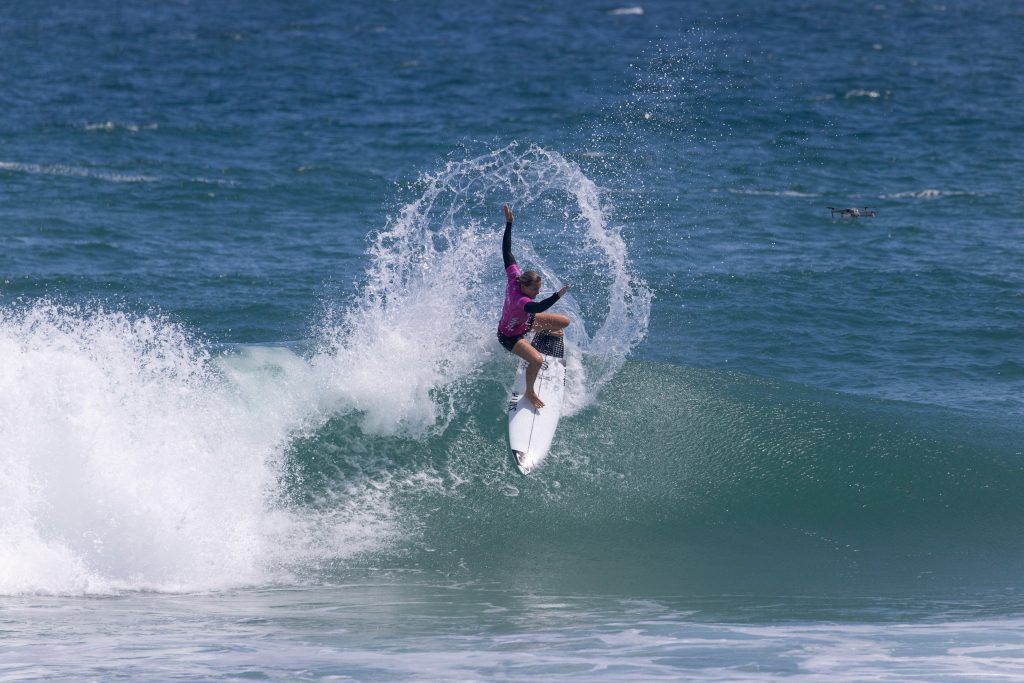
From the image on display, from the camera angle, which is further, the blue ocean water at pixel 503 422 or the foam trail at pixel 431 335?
the foam trail at pixel 431 335

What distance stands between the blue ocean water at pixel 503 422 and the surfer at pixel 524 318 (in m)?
1.16

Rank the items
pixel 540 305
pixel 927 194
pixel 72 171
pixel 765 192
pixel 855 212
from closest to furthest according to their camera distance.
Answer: pixel 540 305 → pixel 855 212 → pixel 765 192 → pixel 927 194 → pixel 72 171

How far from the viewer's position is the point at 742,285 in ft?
72.3

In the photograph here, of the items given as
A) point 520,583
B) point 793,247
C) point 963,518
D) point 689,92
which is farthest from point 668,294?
point 689,92

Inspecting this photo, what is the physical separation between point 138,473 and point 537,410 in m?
4.28

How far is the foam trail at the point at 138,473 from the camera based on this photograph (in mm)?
12328

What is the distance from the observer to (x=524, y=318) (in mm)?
13422

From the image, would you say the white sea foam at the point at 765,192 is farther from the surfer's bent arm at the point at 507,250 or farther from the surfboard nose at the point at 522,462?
the surfboard nose at the point at 522,462

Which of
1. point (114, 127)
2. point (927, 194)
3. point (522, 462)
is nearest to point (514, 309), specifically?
point (522, 462)

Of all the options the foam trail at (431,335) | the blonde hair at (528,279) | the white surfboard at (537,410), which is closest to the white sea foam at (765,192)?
the foam trail at (431,335)

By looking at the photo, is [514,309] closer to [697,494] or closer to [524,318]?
[524,318]

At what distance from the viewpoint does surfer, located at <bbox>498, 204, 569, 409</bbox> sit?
13.2 meters

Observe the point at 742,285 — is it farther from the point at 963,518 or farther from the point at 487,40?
the point at 487,40

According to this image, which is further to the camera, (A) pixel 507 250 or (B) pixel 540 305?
(A) pixel 507 250
